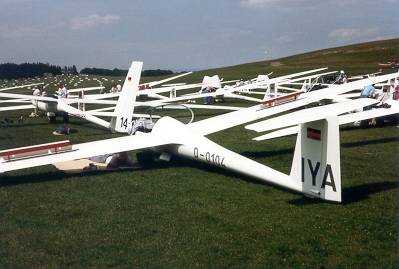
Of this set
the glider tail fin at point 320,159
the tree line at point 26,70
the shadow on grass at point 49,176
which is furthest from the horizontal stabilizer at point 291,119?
the tree line at point 26,70

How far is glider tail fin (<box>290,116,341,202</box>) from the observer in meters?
6.18

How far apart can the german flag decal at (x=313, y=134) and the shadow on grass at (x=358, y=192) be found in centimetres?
109

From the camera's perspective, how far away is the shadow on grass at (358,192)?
699 centimetres

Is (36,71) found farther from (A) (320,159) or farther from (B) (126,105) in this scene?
(A) (320,159)

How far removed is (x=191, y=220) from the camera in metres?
6.55

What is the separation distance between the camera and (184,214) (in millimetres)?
6824

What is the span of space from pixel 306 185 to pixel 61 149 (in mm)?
4820

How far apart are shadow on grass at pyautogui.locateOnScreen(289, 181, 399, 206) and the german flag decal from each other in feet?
3.57

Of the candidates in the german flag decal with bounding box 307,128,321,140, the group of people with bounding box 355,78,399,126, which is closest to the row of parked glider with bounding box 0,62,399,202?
the german flag decal with bounding box 307,128,321,140

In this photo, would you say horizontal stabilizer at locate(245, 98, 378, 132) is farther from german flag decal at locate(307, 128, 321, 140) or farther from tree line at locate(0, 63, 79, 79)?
tree line at locate(0, 63, 79, 79)

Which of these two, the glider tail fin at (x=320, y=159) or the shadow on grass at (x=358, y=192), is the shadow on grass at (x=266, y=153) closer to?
the shadow on grass at (x=358, y=192)

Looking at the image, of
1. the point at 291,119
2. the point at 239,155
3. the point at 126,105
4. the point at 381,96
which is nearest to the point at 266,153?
the point at 239,155

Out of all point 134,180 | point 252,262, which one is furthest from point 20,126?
point 252,262

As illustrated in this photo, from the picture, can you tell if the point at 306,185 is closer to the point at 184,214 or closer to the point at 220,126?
the point at 184,214
